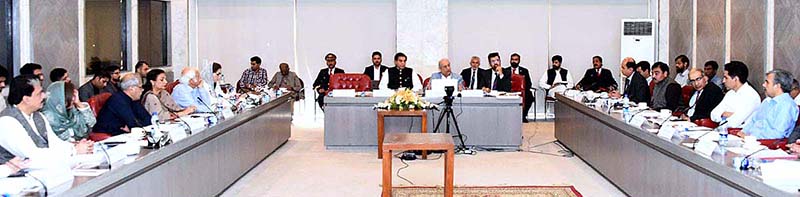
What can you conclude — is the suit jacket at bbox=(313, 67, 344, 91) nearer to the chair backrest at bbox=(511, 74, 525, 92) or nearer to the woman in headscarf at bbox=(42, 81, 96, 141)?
the chair backrest at bbox=(511, 74, 525, 92)

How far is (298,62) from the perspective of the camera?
12648mm

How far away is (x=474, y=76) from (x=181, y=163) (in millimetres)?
6761

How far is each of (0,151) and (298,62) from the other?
8585mm

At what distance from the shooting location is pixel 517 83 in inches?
437

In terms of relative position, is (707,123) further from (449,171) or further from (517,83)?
(517,83)

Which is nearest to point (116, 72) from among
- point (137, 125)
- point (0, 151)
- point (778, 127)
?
point (137, 125)

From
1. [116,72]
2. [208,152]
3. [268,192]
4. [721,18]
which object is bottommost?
[268,192]

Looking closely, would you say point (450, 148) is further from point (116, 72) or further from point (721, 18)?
point (721, 18)

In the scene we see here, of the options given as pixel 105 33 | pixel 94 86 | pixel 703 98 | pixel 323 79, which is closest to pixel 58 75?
pixel 94 86

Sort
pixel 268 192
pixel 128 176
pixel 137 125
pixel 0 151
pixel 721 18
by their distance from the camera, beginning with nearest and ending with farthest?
pixel 128 176 → pixel 0 151 → pixel 137 125 → pixel 268 192 → pixel 721 18

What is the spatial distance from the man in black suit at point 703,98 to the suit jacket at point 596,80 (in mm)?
4593

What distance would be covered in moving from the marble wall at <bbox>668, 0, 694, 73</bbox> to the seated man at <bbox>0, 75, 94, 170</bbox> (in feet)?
28.3

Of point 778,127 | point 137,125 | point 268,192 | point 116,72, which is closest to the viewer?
point 778,127

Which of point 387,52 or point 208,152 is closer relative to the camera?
point 208,152
